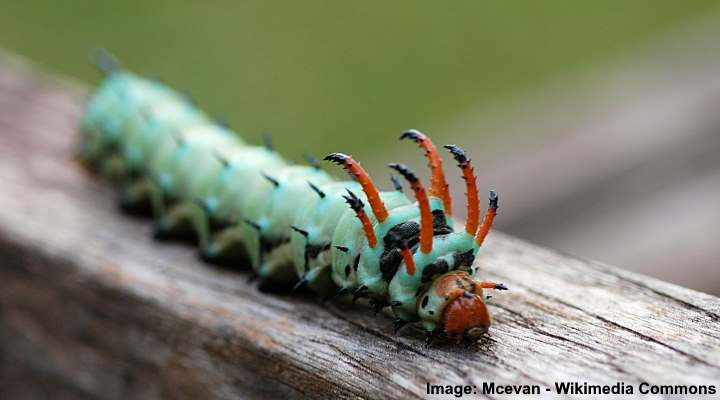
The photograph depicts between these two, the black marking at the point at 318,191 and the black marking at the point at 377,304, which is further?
the black marking at the point at 318,191

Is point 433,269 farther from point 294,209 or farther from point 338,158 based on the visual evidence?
point 294,209

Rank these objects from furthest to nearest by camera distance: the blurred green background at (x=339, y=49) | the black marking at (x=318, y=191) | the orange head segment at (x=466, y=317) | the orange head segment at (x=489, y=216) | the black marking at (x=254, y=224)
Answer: the blurred green background at (x=339, y=49), the black marking at (x=254, y=224), the black marking at (x=318, y=191), the orange head segment at (x=489, y=216), the orange head segment at (x=466, y=317)

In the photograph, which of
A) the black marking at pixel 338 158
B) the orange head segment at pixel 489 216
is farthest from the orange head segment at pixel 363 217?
the orange head segment at pixel 489 216

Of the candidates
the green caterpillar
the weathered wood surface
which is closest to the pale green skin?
the green caterpillar

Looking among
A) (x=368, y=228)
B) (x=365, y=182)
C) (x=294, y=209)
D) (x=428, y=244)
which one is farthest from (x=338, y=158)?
(x=294, y=209)

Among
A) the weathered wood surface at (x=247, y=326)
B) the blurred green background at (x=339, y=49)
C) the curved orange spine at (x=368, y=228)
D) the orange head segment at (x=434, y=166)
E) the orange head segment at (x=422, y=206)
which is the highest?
the blurred green background at (x=339, y=49)

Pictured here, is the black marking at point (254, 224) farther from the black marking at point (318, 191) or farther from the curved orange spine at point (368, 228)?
the curved orange spine at point (368, 228)

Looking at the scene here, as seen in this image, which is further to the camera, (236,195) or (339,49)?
(339,49)
